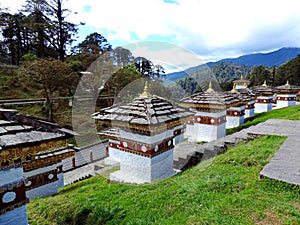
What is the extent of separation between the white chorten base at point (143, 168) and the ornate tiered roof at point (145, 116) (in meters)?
0.93

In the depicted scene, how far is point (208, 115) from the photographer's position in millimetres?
10320

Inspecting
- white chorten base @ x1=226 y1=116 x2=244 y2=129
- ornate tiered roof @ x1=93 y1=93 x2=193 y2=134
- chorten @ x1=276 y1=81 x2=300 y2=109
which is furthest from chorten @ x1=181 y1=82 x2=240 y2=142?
chorten @ x1=276 y1=81 x2=300 y2=109

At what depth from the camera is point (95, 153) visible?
16.4m

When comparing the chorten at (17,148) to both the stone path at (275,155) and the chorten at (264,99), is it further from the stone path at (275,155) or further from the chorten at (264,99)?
the chorten at (264,99)

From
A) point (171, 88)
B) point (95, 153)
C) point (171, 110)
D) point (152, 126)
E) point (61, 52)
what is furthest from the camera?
point (61, 52)

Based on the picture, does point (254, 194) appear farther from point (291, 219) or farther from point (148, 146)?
point (148, 146)

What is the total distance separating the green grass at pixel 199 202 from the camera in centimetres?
344

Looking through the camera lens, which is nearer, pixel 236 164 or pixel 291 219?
pixel 291 219

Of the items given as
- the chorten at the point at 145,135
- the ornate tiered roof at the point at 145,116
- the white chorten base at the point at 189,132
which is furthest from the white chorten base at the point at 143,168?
the white chorten base at the point at 189,132

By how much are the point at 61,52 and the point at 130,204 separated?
1176 inches

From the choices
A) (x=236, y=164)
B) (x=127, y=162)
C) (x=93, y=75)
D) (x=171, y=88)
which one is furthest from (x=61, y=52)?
(x=236, y=164)

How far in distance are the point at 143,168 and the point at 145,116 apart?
161 cm

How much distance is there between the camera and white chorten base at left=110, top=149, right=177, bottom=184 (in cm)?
600

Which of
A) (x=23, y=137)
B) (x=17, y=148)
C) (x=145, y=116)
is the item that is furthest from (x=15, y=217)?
(x=145, y=116)
